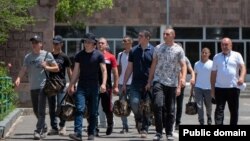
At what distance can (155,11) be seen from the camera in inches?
1721

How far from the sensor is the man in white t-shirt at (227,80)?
12273 mm

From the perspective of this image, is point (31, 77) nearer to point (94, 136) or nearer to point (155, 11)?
point (94, 136)

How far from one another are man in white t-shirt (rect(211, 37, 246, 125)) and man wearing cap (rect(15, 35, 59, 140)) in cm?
301

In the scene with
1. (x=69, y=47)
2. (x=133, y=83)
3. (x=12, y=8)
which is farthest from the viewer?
(x=69, y=47)

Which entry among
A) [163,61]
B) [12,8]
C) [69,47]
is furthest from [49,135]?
[69,47]

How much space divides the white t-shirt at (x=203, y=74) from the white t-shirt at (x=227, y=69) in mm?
2524

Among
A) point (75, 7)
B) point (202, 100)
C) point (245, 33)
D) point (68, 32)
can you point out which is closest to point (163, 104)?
point (202, 100)

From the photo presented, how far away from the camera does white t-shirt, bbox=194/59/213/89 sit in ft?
49.4

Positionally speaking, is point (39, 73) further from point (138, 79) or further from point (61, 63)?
point (138, 79)

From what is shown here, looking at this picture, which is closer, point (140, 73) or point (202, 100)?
point (140, 73)

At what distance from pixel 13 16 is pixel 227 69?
8.71 m

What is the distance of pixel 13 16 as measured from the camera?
63.5 feet

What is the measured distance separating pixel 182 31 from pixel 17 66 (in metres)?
25.9

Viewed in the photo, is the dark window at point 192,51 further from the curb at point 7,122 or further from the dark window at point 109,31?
the curb at point 7,122
